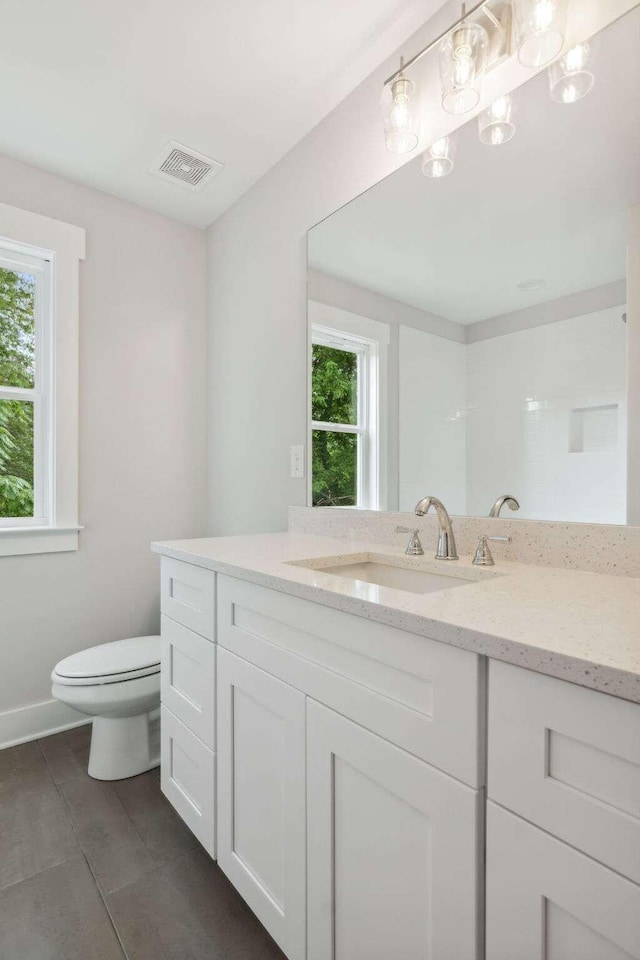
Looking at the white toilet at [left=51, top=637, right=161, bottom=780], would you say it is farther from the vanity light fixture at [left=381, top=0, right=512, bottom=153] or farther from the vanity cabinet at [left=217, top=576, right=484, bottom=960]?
the vanity light fixture at [left=381, top=0, right=512, bottom=153]

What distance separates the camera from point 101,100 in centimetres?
176

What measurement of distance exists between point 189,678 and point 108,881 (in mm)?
558

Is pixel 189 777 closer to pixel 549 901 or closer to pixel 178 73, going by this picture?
pixel 549 901

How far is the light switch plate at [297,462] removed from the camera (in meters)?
1.96

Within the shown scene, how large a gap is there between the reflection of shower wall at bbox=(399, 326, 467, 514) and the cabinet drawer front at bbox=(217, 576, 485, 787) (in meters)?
0.61

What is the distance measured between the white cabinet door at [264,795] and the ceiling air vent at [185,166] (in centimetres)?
193

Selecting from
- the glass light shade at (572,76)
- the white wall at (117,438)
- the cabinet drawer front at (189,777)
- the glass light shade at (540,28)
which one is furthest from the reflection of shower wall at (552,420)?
the white wall at (117,438)

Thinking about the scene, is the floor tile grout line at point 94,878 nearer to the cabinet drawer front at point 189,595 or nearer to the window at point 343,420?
the cabinet drawer front at point 189,595

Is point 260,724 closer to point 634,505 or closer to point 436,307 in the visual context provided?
point 634,505

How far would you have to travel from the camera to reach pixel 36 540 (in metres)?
2.10

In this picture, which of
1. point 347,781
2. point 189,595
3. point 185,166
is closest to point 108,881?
point 189,595

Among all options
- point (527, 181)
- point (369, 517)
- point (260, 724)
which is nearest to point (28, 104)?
point (527, 181)

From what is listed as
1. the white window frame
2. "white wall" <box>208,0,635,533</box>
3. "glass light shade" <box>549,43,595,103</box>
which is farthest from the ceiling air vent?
"glass light shade" <box>549,43,595,103</box>

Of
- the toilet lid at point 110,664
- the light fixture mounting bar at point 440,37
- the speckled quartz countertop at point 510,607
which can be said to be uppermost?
the light fixture mounting bar at point 440,37
